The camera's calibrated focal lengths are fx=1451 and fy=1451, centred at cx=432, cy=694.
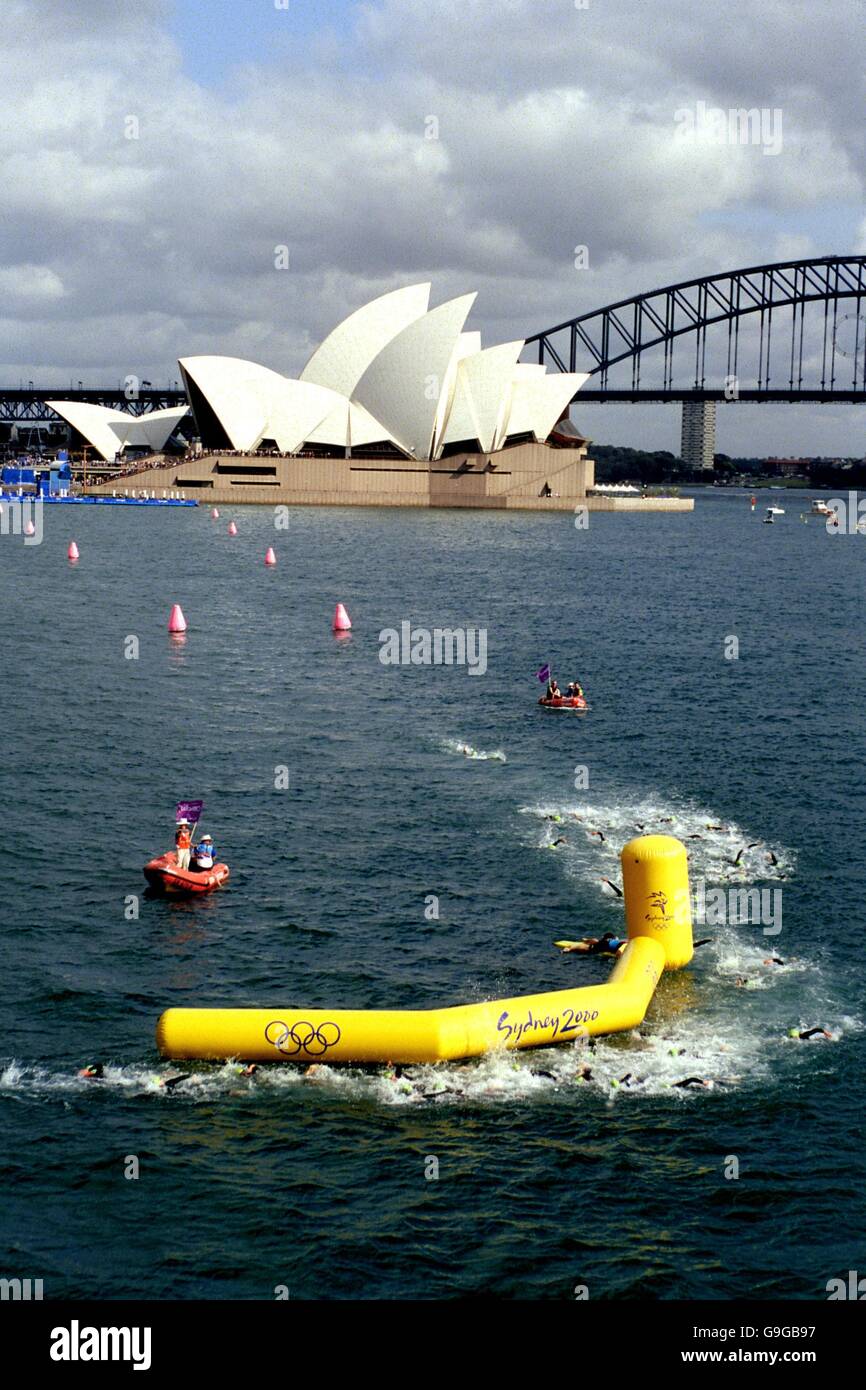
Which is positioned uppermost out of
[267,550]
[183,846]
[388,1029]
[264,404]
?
[264,404]

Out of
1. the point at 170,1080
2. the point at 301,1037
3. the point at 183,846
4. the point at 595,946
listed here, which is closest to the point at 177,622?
the point at 183,846

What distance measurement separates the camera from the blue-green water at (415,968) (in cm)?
1897

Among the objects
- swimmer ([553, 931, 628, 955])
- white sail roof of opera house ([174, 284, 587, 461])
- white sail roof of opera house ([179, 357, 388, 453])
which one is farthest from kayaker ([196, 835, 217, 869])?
white sail roof of opera house ([179, 357, 388, 453])

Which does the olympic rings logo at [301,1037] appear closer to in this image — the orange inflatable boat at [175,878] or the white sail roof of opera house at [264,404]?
the orange inflatable boat at [175,878]

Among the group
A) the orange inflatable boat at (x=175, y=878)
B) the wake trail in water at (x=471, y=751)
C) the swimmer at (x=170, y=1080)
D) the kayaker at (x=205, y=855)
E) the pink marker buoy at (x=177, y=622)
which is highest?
the pink marker buoy at (x=177, y=622)

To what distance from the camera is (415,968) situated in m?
27.7

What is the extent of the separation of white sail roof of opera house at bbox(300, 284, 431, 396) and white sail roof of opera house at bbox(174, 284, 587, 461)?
0.13 m

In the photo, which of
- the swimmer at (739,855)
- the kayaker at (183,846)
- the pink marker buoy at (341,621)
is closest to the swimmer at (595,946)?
the swimmer at (739,855)

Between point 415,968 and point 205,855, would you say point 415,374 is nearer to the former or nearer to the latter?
point 205,855

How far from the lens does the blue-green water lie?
747 inches

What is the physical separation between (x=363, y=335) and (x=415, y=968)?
570 ft

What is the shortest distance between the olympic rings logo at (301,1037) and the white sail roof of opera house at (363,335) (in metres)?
170

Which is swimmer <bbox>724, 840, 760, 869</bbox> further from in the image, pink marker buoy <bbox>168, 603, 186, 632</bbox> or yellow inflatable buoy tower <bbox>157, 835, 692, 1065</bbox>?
pink marker buoy <bbox>168, 603, 186, 632</bbox>

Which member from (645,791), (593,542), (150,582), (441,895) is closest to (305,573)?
(150,582)
